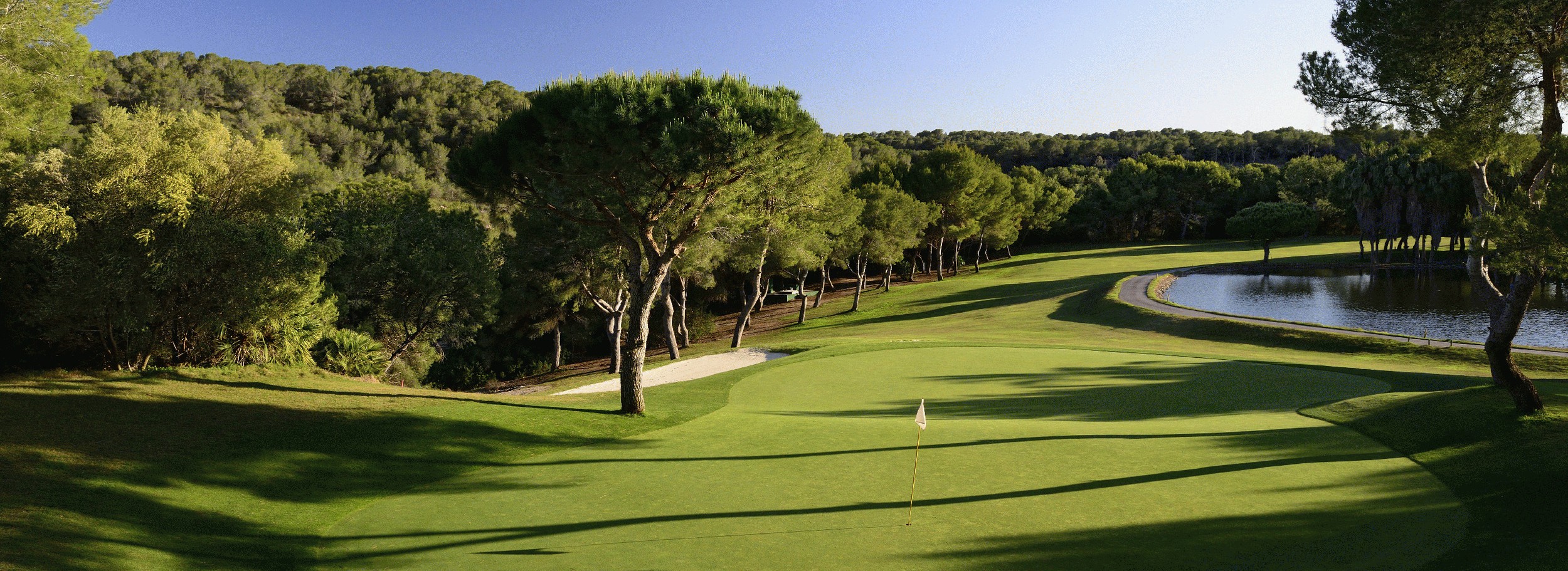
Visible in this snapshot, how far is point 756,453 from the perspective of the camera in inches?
487

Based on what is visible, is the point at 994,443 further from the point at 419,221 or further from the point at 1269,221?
the point at 1269,221

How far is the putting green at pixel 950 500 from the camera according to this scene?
7.74m

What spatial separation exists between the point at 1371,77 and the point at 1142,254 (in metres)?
67.1

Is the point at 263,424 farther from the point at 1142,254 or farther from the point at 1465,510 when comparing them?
the point at 1142,254

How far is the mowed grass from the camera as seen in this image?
798cm

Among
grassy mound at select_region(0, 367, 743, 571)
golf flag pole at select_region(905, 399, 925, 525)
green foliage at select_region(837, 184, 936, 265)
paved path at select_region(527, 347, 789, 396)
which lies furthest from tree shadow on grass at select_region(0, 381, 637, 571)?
green foliage at select_region(837, 184, 936, 265)

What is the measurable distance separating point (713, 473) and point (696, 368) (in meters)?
18.2

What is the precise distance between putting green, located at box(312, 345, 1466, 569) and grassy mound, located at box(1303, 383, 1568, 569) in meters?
0.33

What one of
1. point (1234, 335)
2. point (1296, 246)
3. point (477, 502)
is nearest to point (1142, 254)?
point (1296, 246)

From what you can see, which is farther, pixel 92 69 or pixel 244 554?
pixel 92 69

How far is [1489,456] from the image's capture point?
34.9 feet

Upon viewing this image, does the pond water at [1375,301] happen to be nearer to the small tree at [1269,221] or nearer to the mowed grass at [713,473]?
the small tree at [1269,221]

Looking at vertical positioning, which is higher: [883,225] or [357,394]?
[883,225]

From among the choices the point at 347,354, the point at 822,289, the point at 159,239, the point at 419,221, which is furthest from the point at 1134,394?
the point at 822,289
